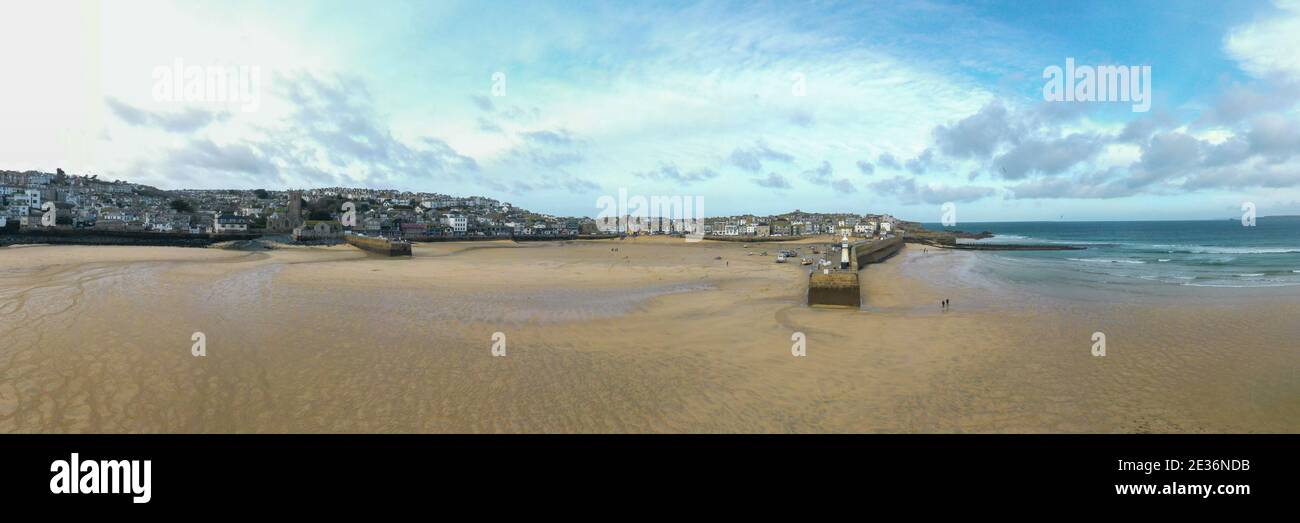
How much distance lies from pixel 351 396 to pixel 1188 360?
1704 cm

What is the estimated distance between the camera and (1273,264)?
115 ft

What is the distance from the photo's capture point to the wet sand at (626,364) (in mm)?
7480

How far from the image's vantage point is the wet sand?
7.48 m

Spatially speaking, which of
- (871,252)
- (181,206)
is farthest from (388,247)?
(181,206)

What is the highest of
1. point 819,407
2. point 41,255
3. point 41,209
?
point 41,209

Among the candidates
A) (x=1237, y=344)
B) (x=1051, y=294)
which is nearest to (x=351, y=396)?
(x=1237, y=344)

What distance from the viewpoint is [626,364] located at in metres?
10.3

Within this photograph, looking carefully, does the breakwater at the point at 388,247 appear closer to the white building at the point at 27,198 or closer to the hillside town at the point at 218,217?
the hillside town at the point at 218,217

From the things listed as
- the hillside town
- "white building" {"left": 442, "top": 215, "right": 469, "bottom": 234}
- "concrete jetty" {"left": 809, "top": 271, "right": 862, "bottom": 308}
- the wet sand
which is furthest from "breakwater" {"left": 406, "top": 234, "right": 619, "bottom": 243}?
"concrete jetty" {"left": 809, "top": 271, "right": 862, "bottom": 308}

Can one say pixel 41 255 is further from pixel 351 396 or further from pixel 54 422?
pixel 351 396

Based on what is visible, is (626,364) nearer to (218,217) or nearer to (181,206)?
(218,217)
